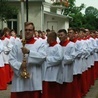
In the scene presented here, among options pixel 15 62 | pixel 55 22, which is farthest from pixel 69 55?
pixel 55 22

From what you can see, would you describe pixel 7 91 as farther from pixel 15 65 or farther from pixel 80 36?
pixel 15 65

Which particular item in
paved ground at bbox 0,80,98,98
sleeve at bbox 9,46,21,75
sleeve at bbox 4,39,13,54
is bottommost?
paved ground at bbox 0,80,98,98

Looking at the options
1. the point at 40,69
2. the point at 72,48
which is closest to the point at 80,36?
the point at 72,48

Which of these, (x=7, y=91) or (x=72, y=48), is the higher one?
(x=72, y=48)

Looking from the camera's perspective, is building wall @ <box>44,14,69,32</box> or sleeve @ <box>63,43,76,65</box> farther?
building wall @ <box>44,14,69,32</box>

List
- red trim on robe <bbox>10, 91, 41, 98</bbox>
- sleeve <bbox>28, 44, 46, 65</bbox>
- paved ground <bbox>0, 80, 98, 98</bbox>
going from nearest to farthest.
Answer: sleeve <bbox>28, 44, 46, 65</bbox> → red trim on robe <bbox>10, 91, 41, 98</bbox> → paved ground <bbox>0, 80, 98, 98</bbox>

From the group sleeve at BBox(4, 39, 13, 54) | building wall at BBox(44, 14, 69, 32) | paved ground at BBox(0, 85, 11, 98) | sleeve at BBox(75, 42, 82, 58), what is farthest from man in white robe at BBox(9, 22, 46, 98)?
building wall at BBox(44, 14, 69, 32)

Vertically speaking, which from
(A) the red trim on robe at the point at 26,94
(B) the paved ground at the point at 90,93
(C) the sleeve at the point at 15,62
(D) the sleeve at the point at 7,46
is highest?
(C) the sleeve at the point at 15,62

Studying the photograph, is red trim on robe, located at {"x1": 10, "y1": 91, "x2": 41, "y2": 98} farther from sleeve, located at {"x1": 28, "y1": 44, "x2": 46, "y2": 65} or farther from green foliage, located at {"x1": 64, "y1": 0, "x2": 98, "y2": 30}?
green foliage, located at {"x1": 64, "y1": 0, "x2": 98, "y2": 30}

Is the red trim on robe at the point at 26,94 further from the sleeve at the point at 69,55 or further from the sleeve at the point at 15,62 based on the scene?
the sleeve at the point at 69,55

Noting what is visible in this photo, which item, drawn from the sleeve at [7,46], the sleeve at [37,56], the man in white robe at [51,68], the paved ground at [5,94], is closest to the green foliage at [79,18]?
the sleeve at [7,46]

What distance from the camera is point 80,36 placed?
46.9 ft

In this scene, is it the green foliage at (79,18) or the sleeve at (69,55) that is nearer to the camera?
the sleeve at (69,55)

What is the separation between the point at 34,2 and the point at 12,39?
20392 millimetres
